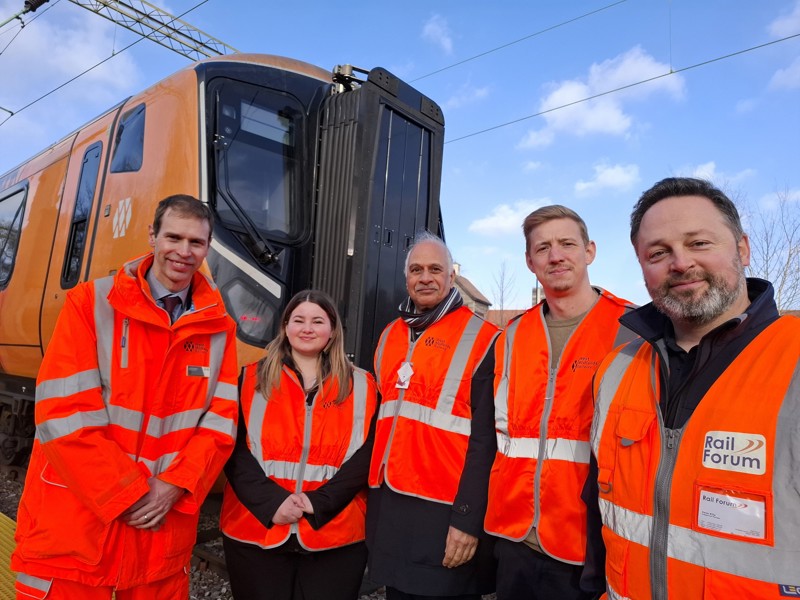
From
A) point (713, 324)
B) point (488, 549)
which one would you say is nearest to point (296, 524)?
point (488, 549)

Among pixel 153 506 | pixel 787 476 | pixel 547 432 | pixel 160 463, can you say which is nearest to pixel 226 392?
pixel 160 463

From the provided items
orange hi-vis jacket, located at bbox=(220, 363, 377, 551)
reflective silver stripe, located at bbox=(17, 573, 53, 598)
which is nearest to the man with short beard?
orange hi-vis jacket, located at bbox=(220, 363, 377, 551)

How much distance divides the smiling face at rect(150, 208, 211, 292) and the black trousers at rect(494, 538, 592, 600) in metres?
1.51

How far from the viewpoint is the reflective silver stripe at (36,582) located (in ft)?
5.98

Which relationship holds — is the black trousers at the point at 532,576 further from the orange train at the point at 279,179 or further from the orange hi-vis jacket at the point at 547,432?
the orange train at the point at 279,179

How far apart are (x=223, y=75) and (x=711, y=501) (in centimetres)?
389

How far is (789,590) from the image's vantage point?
42.6 inches

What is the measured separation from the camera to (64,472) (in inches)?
72.9

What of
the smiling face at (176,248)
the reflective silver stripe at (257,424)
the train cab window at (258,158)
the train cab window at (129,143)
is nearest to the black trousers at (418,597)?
the reflective silver stripe at (257,424)

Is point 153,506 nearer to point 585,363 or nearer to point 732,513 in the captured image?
point 585,363

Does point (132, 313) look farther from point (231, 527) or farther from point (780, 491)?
point (780, 491)

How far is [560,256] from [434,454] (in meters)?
0.88

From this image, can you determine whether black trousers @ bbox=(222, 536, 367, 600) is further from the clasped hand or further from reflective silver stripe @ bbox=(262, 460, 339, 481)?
reflective silver stripe @ bbox=(262, 460, 339, 481)

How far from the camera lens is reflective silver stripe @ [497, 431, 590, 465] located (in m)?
1.79
